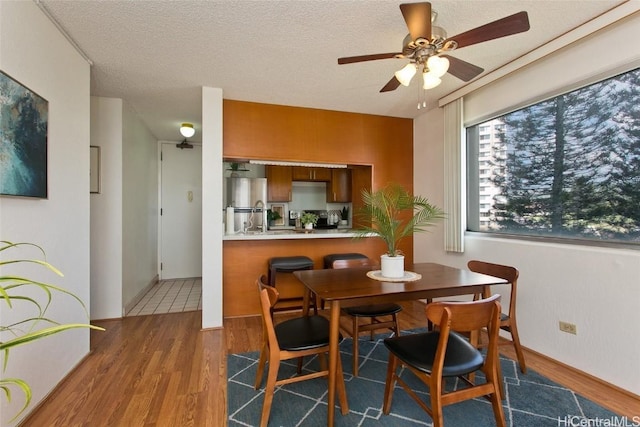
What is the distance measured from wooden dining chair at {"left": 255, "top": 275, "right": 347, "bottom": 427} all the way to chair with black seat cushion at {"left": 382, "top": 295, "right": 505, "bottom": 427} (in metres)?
0.42

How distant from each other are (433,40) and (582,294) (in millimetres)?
2147

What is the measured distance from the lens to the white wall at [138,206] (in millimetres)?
3496

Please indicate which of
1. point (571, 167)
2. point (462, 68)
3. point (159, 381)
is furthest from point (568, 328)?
point (159, 381)

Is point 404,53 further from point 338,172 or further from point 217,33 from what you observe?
point 338,172

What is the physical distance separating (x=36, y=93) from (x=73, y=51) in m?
0.72

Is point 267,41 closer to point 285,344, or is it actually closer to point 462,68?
point 462,68

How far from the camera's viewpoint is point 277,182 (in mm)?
4695

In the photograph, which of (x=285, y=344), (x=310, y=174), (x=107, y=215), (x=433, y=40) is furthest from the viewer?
(x=310, y=174)

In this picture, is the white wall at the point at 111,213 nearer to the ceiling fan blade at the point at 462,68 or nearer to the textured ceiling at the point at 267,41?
the textured ceiling at the point at 267,41

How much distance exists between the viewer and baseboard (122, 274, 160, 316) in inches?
139

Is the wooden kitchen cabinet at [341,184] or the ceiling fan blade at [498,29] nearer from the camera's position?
the ceiling fan blade at [498,29]

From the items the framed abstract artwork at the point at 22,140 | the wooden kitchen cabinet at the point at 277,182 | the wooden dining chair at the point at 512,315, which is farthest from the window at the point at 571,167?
the framed abstract artwork at the point at 22,140

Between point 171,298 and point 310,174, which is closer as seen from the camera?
point 171,298

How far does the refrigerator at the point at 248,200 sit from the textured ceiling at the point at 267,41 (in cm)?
152
